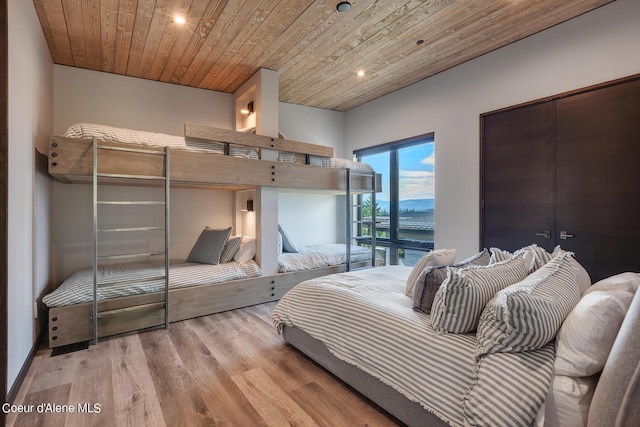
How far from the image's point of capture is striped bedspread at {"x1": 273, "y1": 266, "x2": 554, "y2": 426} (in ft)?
3.84

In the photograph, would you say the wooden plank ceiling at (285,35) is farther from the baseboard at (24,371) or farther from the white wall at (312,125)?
the baseboard at (24,371)

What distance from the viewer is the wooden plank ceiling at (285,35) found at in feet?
8.30

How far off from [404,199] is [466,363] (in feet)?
11.5

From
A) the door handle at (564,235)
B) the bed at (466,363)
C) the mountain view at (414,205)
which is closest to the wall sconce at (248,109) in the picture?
the mountain view at (414,205)

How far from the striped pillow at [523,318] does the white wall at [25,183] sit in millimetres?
2588

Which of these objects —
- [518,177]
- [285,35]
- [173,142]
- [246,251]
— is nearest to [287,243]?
[246,251]

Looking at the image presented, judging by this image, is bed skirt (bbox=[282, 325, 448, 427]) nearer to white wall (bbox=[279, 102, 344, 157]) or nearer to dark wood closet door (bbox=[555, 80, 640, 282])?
dark wood closet door (bbox=[555, 80, 640, 282])

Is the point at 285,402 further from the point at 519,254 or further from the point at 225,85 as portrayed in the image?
the point at 225,85

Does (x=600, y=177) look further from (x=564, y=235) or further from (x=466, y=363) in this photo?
(x=466, y=363)

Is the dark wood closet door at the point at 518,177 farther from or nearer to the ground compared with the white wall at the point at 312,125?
nearer to the ground

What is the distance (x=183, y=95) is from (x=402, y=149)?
3.22 m

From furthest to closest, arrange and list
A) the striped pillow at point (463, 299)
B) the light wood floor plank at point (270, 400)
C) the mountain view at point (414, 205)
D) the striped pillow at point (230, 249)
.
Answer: the mountain view at point (414, 205) < the striped pillow at point (230, 249) < the light wood floor plank at point (270, 400) < the striped pillow at point (463, 299)

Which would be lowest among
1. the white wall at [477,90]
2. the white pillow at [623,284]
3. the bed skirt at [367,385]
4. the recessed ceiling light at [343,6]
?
the bed skirt at [367,385]

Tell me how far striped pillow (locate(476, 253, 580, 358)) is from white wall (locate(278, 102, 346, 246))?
361cm
